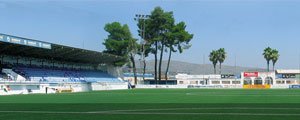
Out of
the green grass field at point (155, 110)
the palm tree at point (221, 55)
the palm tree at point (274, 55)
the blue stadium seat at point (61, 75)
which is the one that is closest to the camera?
the green grass field at point (155, 110)

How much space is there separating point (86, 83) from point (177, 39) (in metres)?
29.2

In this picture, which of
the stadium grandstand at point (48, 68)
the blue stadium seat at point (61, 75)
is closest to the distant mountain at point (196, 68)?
the blue stadium seat at point (61, 75)

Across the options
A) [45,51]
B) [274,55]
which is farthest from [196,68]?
[45,51]

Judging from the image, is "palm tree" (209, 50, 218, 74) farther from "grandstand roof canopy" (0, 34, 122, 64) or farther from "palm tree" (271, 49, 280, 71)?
"grandstand roof canopy" (0, 34, 122, 64)

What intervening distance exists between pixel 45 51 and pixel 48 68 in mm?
5231

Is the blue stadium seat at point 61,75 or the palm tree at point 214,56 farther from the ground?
the palm tree at point 214,56

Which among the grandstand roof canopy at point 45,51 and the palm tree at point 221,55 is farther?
the palm tree at point 221,55

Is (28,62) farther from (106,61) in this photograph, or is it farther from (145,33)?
(145,33)

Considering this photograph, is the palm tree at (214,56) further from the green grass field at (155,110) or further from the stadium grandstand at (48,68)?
the green grass field at (155,110)

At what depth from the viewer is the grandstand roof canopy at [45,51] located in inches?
2035

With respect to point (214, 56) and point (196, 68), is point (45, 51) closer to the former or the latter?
point (214, 56)

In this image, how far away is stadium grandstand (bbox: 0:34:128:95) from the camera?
5250 centimetres

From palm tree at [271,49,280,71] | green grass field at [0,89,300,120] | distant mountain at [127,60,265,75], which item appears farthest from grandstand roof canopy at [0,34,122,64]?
distant mountain at [127,60,265,75]

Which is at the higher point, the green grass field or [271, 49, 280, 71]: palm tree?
[271, 49, 280, 71]: palm tree
